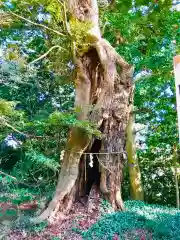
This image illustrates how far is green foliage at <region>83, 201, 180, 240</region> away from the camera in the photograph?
419cm

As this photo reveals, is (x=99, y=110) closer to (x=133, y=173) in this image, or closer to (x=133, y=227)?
(x=133, y=227)

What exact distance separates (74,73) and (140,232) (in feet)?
10.6

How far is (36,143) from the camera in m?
5.59

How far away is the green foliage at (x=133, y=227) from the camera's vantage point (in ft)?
13.7

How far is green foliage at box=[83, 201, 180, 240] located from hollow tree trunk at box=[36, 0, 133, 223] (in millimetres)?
507

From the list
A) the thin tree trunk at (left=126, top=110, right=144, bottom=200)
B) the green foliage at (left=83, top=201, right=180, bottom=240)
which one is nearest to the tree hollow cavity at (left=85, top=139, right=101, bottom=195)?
the green foliage at (left=83, top=201, right=180, bottom=240)

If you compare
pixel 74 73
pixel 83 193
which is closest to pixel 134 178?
pixel 83 193

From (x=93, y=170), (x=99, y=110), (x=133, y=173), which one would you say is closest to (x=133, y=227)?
(x=93, y=170)

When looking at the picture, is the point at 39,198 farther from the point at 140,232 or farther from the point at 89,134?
the point at 140,232

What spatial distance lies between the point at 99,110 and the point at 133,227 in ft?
6.97

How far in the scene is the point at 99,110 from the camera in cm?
514

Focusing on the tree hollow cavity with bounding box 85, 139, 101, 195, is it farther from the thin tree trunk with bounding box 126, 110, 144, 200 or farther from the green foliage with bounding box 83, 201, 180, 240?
the thin tree trunk with bounding box 126, 110, 144, 200

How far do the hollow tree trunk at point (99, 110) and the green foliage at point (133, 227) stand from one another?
0.51 metres

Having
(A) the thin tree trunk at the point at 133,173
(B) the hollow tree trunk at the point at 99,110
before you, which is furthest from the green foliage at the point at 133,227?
(A) the thin tree trunk at the point at 133,173
